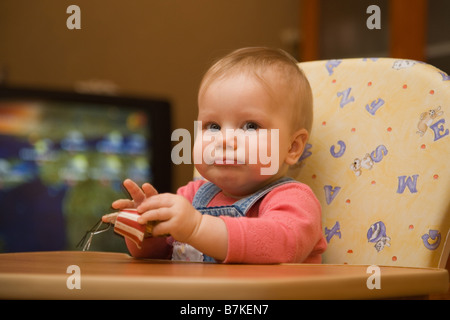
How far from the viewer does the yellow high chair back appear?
89 cm

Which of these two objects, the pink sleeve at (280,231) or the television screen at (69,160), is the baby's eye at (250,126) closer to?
the pink sleeve at (280,231)

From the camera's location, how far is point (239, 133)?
85 cm

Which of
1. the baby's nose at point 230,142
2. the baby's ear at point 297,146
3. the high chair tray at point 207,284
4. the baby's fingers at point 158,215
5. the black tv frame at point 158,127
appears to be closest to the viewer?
the high chair tray at point 207,284

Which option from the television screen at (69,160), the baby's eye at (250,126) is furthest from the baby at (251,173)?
the television screen at (69,160)

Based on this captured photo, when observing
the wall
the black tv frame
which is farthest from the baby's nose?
the wall

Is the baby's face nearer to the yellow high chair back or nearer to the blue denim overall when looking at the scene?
the blue denim overall

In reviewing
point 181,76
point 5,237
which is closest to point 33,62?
point 181,76

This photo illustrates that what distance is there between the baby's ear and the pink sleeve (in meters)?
0.10

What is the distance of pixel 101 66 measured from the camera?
2799mm

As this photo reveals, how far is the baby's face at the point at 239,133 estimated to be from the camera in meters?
0.85

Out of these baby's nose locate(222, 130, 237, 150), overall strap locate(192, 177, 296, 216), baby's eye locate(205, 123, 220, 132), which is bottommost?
overall strap locate(192, 177, 296, 216)

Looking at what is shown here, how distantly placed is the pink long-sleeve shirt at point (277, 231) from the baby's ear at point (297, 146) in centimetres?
10
